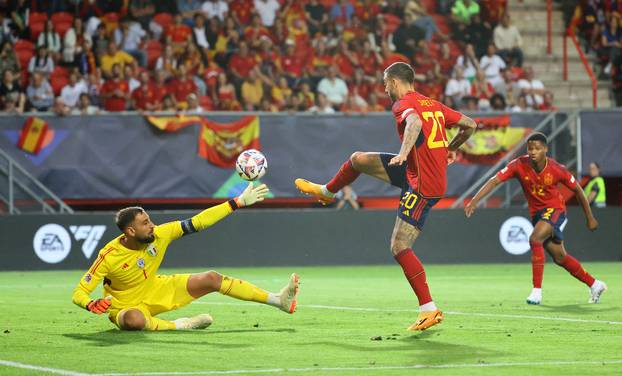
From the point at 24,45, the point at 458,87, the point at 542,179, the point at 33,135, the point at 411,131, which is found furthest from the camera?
the point at 458,87

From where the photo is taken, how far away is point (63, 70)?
24078 mm

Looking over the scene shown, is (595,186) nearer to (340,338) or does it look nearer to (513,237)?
(513,237)

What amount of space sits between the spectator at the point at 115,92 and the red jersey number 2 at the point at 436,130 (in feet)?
44.5

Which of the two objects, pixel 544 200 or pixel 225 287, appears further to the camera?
pixel 544 200

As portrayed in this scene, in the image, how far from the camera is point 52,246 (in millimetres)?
21625

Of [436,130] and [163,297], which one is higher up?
[436,130]

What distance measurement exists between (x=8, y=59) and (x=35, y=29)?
1.71 meters

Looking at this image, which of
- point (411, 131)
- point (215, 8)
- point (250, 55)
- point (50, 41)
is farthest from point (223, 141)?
point (411, 131)

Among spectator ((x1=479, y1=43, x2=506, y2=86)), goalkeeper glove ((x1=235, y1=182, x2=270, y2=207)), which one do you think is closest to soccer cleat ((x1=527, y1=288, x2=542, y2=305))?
goalkeeper glove ((x1=235, y1=182, x2=270, y2=207))

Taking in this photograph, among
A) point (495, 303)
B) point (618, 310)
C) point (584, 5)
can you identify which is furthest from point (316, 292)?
point (584, 5)

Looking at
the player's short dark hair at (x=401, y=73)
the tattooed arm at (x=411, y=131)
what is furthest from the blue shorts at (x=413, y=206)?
the player's short dark hair at (x=401, y=73)

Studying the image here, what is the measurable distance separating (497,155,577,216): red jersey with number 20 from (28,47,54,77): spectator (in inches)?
493

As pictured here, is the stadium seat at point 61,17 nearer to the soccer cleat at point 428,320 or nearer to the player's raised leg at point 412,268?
the player's raised leg at point 412,268

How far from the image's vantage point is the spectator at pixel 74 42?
80.1ft
